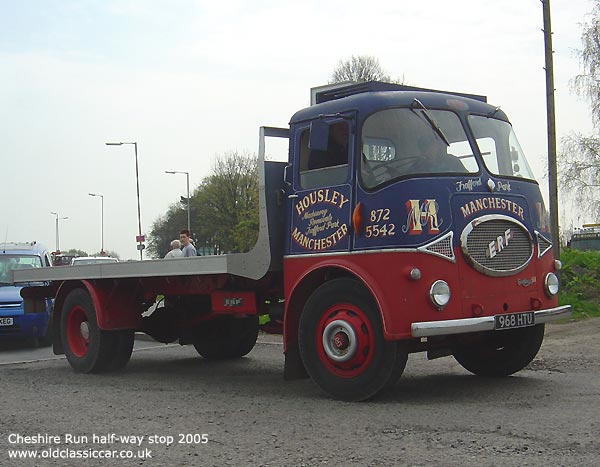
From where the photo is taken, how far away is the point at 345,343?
24.9ft

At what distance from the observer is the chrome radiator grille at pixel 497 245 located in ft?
24.5

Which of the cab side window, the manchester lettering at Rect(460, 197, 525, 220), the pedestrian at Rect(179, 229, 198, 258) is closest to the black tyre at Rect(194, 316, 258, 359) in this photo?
the pedestrian at Rect(179, 229, 198, 258)

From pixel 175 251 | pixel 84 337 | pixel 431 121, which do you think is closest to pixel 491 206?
pixel 431 121

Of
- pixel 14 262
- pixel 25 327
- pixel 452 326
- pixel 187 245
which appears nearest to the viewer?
pixel 452 326

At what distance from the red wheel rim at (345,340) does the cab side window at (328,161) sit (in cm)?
125

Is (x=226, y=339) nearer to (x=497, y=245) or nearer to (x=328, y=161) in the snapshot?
(x=328, y=161)

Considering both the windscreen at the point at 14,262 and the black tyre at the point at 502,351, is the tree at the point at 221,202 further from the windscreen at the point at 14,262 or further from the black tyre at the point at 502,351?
the black tyre at the point at 502,351

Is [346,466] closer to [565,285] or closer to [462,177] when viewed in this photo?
[462,177]

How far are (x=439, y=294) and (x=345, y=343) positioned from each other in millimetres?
998

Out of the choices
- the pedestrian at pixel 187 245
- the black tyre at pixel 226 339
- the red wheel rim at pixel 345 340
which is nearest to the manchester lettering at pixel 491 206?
the red wheel rim at pixel 345 340

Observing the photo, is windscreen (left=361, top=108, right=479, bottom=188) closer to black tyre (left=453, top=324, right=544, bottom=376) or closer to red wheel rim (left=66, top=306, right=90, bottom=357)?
black tyre (left=453, top=324, right=544, bottom=376)

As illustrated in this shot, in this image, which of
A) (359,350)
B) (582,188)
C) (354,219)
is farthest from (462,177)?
(582,188)

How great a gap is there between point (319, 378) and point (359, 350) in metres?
0.57

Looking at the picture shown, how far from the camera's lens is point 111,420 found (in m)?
7.17
